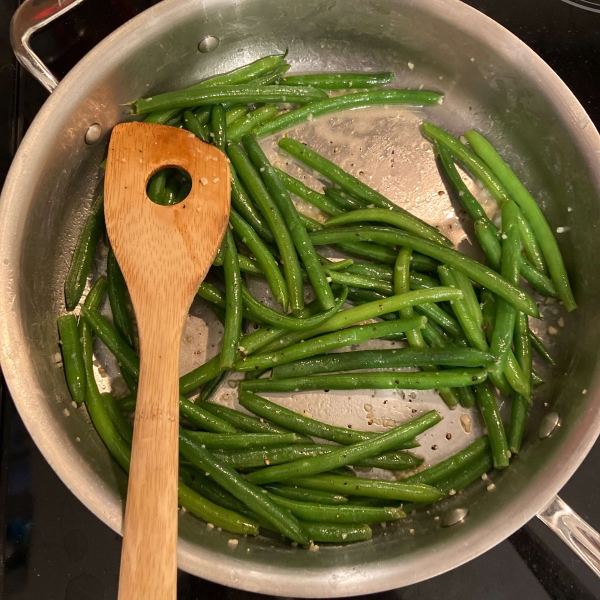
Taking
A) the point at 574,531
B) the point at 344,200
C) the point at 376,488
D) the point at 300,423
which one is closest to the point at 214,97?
the point at 344,200

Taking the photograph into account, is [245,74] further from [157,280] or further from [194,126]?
[157,280]

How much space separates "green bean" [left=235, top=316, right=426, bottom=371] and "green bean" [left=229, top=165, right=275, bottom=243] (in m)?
0.57

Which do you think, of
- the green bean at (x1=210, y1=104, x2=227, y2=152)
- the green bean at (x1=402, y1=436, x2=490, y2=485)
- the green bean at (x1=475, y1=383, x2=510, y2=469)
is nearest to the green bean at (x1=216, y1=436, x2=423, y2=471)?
the green bean at (x1=402, y1=436, x2=490, y2=485)

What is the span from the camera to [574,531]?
2.06m

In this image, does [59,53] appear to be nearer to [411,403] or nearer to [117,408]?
[117,408]

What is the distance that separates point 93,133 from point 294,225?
1.10 meters

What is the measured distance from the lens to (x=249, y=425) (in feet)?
7.90

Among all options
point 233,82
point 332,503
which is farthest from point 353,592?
point 233,82

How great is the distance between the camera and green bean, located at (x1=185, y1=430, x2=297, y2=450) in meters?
2.31

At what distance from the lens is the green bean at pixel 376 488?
89.6 inches

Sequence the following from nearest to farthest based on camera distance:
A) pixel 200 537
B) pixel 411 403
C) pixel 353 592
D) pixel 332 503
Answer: pixel 353 592
pixel 200 537
pixel 332 503
pixel 411 403

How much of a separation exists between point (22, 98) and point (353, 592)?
294cm

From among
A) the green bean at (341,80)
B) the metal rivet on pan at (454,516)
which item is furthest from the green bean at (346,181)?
the metal rivet on pan at (454,516)

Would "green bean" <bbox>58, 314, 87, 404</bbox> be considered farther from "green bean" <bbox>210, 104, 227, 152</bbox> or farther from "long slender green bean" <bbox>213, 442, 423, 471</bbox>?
"green bean" <bbox>210, 104, 227, 152</bbox>
